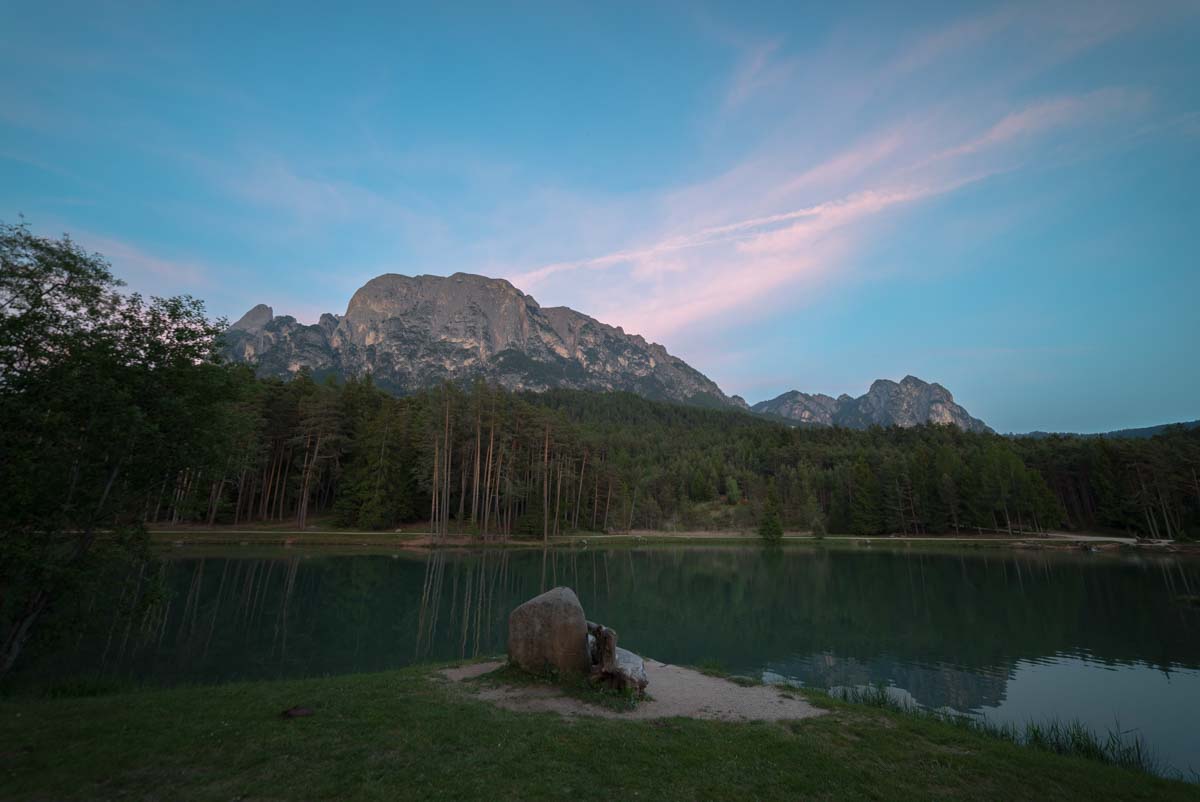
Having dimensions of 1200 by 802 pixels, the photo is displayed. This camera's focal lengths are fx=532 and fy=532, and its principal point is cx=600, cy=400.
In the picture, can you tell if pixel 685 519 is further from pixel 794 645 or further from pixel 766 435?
pixel 794 645

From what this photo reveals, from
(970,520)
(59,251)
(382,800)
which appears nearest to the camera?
(382,800)

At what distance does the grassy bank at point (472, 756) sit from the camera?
640 cm

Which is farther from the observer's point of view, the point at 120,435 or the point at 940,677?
the point at 940,677

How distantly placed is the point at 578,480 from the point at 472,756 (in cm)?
6188

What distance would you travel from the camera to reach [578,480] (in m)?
69.1

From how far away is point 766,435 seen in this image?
124m

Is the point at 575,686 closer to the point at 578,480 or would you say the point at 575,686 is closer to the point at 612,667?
the point at 612,667

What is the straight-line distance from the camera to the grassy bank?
6.40 metres

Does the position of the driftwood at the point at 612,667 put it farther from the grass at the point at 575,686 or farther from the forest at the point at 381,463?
the forest at the point at 381,463

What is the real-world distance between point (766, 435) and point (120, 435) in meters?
123

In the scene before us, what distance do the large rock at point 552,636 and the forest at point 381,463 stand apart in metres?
8.79

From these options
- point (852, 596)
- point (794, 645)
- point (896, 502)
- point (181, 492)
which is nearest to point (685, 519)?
point (896, 502)

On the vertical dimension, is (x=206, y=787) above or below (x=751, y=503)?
below

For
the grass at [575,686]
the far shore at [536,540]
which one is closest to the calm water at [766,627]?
the grass at [575,686]
